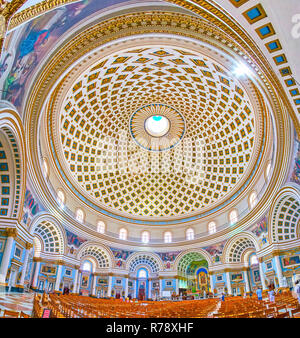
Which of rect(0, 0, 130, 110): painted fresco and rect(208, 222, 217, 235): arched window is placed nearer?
rect(0, 0, 130, 110): painted fresco

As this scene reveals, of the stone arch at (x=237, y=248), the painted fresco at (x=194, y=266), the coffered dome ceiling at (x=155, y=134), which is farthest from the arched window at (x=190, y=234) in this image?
the stone arch at (x=237, y=248)

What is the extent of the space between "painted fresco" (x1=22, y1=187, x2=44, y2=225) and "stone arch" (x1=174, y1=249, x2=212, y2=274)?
22.6 metres

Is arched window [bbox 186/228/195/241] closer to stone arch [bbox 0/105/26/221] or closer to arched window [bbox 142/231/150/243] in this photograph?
arched window [bbox 142/231/150/243]

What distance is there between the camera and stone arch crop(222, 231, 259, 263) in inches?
1262

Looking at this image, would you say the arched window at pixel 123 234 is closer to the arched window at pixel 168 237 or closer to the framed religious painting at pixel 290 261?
the arched window at pixel 168 237

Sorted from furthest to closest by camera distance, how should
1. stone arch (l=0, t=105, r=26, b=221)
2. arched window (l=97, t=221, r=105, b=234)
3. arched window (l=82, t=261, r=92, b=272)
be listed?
arched window (l=97, t=221, r=105, b=234), arched window (l=82, t=261, r=92, b=272), stone arch (l=0, t=105, r=26, b=221)

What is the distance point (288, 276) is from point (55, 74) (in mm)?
26918

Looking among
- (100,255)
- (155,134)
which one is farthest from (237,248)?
(155,134)

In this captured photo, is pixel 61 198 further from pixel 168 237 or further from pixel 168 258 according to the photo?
pixel 168 258

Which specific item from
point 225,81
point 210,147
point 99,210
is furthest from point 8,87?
point 210,147

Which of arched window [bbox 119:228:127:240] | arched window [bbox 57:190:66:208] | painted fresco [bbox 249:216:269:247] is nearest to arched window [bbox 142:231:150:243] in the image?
arched window [bbox 119:228:127:240]

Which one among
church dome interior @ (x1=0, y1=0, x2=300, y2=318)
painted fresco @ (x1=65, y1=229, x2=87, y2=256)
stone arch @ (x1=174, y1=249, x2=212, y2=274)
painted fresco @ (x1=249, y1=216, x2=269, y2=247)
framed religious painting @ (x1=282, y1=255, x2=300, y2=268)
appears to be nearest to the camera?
church dome interior @ (x1=0, y1=0, x2=300, y2=318)

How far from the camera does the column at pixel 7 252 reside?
1773 cm

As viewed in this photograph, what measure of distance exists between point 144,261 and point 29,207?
22646 millimetres
